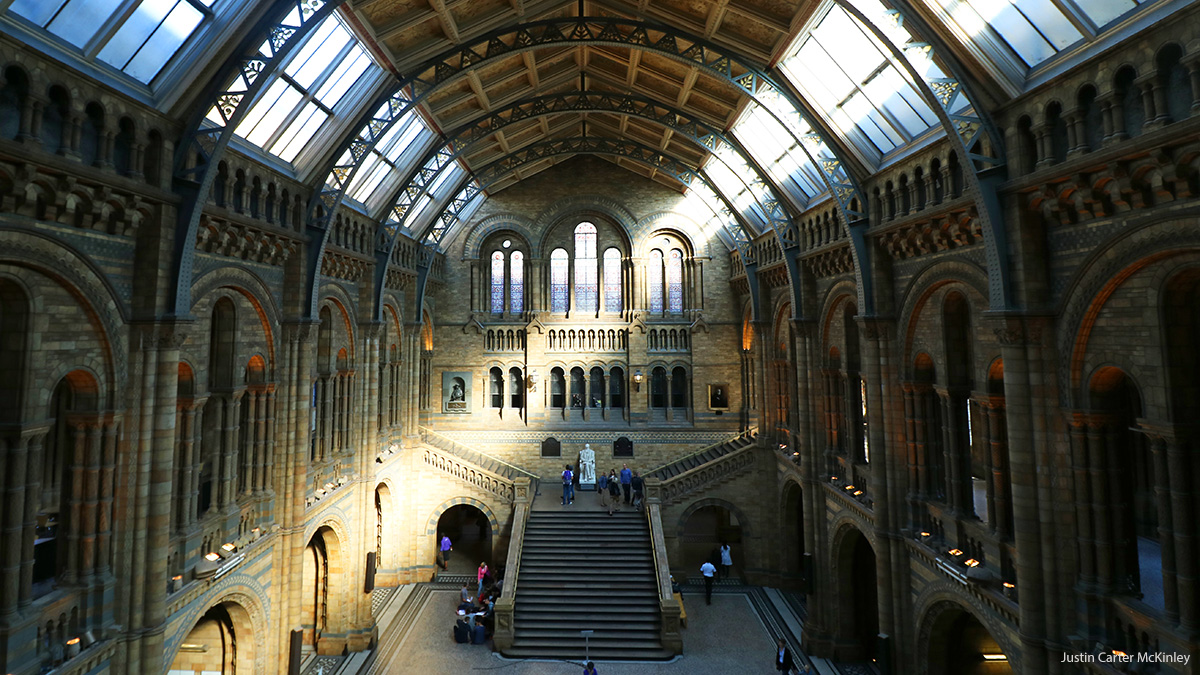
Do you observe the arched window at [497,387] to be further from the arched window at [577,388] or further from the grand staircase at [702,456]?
the grand staircase at [702,456]

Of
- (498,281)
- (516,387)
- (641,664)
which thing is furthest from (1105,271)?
(498,281)

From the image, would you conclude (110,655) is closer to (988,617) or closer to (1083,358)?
(988,617)

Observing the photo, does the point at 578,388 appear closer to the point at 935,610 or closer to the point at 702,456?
the point at 702,456

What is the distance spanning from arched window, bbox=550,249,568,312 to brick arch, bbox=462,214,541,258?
1350 millimetres

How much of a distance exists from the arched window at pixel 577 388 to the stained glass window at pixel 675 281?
19.3 feet

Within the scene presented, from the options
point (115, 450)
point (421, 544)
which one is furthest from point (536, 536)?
point (115, 450)

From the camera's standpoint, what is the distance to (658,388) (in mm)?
30906

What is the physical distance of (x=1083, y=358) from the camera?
9.25m

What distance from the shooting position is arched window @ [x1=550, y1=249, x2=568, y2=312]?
102 ft

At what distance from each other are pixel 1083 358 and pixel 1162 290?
1.62m

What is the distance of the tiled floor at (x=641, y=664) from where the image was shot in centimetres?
1747

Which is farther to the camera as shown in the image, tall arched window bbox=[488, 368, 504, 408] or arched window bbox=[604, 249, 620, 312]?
arched window bbox=[604, 249, 620, 312]

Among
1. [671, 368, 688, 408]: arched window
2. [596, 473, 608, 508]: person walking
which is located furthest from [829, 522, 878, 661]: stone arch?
[671, 368, 688, 408]: arched window

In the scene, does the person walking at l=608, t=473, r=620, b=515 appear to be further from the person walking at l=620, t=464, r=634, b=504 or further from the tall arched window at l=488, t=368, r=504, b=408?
the tall arched window at l=488, t=368, r=504, b=408
